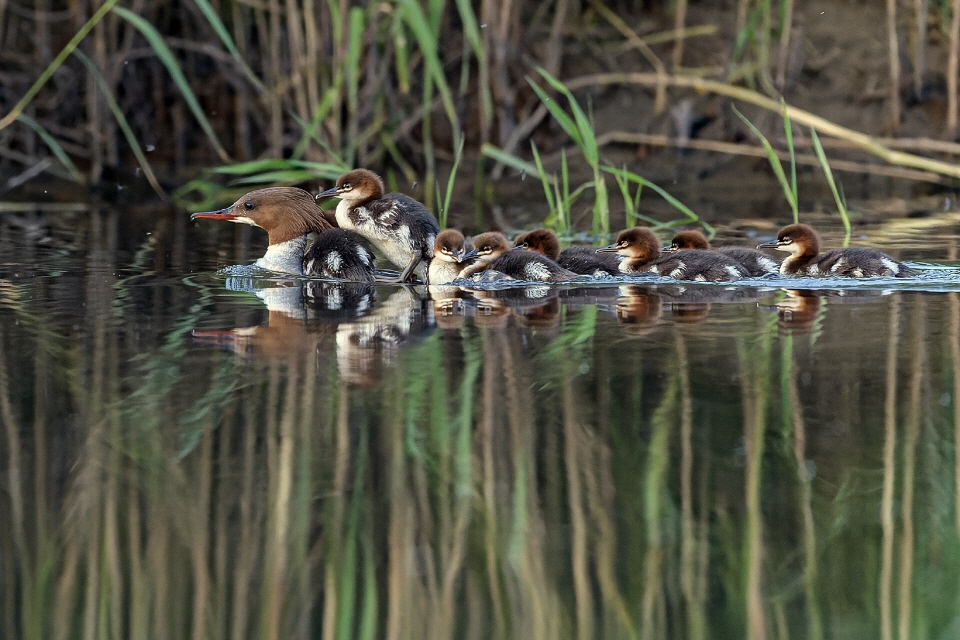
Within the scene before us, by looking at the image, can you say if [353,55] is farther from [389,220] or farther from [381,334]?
[381,334]

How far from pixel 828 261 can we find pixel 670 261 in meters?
0.58

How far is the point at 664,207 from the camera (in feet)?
26.5

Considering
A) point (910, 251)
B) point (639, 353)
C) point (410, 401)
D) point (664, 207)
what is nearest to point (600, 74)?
point (664, 207)

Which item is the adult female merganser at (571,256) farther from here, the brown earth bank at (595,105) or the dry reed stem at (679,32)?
the dry reed stem at (679,32)

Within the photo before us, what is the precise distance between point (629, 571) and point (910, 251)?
406cm

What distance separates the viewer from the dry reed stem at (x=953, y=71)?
8.39 metres

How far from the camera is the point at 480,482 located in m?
2.71

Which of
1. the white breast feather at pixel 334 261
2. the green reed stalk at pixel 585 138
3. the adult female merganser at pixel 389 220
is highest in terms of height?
the green reed stalk at pixel 585 138

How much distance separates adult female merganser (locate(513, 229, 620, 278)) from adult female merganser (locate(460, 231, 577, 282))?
88mm

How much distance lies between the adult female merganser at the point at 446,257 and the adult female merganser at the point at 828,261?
126cm

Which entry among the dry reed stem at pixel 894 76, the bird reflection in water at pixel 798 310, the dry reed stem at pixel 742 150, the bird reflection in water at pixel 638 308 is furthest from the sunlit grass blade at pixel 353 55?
the dry reed stem at pixel 894 76

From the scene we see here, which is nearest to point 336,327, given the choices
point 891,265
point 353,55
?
point 891,265

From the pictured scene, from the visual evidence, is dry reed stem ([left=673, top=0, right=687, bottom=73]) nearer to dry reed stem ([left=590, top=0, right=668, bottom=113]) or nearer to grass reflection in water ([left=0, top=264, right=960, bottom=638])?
dry reed stem ([left=590, top=0, right=668, bottom=113])

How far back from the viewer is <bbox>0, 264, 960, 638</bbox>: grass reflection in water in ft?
7.25
